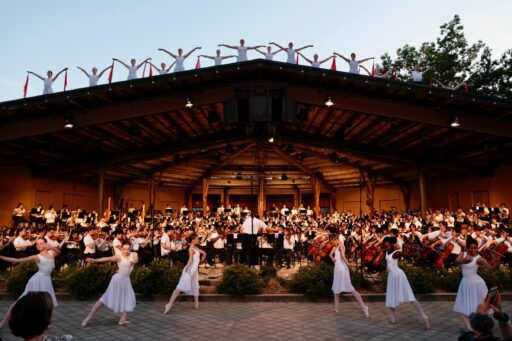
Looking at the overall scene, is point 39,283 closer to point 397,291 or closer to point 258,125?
point 397,291

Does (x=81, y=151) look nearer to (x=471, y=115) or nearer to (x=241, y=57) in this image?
(x=241, y=57)

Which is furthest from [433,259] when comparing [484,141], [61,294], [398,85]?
[61,294]

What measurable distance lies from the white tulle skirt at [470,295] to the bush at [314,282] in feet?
11.4

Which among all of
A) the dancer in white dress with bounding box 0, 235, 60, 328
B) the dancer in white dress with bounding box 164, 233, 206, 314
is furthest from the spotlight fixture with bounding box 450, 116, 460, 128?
the dancer in white dress with bounding box 0, 235, 60, 328

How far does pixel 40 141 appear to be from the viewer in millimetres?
17156

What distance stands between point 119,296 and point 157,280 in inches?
103

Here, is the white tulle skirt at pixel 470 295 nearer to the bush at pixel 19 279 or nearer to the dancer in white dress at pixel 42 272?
the dancer in white dress at pixel 42 272

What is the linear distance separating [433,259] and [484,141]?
8.13 meters

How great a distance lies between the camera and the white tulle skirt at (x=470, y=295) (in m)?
6.31

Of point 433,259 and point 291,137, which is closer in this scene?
point 433,259

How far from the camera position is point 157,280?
9.73 metres

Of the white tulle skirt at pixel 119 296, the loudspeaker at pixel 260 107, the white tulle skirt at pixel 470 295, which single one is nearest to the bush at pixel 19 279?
the white tulle skirt at pixel 119 296

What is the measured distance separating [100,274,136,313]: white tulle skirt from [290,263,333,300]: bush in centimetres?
429

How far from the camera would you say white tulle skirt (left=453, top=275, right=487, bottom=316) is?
631cm
